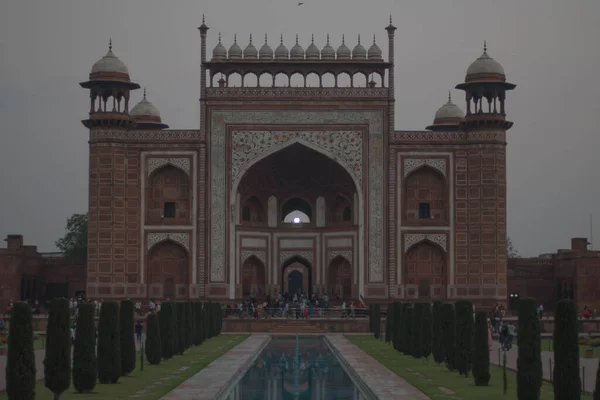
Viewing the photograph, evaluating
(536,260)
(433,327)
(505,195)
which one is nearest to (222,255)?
(505,195)

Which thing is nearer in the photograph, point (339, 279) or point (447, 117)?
point (339, 279)

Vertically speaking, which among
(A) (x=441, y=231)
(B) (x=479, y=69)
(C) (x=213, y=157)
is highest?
(B) (x=479, y=69)

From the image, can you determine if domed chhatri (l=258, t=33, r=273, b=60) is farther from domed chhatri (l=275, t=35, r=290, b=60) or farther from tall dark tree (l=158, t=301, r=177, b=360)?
tall dark tree (l=158, t=301, r=177, b=360)

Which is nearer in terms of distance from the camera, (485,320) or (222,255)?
(485,320)

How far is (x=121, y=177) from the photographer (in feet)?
93.6

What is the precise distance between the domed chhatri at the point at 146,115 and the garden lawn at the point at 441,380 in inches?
602

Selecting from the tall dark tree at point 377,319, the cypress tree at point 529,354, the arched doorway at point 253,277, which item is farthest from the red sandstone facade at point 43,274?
the cypress tree at point 529,354

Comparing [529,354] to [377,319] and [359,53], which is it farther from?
[359,53]

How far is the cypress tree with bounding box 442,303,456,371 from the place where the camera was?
1601 cm

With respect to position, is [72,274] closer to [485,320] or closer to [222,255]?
[222,255]

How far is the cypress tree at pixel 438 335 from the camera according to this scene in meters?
16.9

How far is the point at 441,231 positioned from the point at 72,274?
10.0 m

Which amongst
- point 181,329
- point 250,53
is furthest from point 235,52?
point 181,329

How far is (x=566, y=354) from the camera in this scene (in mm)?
11055
